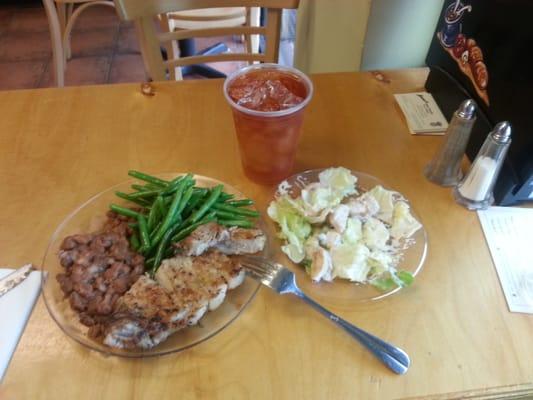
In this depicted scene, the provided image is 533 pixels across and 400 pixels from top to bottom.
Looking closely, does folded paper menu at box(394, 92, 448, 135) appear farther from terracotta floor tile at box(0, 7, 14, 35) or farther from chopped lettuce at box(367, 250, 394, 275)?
terracotta floor tile at box(0, 7, 14, 35)

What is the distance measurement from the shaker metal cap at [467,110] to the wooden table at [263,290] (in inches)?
6.6

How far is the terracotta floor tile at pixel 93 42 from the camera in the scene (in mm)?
2762

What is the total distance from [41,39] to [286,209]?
282cm

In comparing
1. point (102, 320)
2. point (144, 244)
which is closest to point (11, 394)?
point (102, 320)

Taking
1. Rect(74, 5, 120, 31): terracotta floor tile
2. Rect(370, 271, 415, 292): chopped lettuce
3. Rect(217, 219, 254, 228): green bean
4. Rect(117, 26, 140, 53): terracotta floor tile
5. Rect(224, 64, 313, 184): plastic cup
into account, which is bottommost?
Rect(117, 26, 140, 53): terracotta floor tile

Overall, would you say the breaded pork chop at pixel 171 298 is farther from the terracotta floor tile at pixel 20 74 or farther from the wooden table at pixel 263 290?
the terracotta floor tile at pixel 20 74

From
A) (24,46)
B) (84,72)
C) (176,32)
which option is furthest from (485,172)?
(24,46)

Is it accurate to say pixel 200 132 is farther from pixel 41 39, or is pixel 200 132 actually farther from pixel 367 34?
pixel 41 39

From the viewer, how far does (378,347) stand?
2.14 feet

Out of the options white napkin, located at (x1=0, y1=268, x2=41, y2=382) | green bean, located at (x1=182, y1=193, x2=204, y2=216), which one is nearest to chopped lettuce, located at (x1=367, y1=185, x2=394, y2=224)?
green bean, located at (x1=182, y1=193, x2=204, y2=216)

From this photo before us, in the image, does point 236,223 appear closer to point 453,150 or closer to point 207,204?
point 207,204

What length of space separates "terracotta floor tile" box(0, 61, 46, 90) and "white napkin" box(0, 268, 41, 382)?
7.03ft

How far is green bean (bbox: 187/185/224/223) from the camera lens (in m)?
0.77

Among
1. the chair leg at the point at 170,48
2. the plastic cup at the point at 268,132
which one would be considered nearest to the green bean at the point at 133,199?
the plastic cup at the point at 268,132
